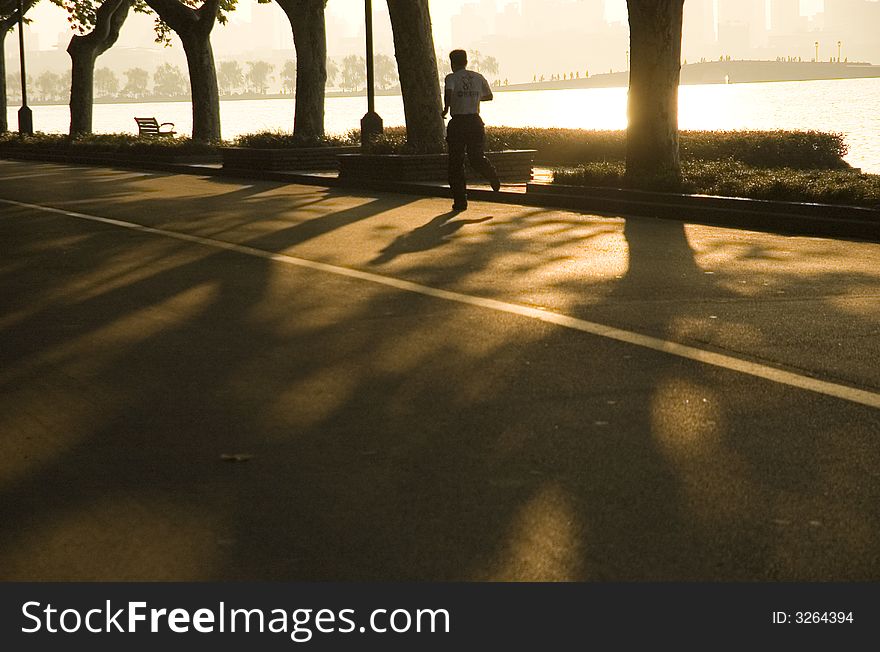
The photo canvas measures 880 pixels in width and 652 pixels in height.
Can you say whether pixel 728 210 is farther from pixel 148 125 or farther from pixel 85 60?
pixel 148 125

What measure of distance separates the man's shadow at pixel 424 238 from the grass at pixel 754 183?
2.25 m

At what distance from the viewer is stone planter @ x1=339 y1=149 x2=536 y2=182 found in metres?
22.8

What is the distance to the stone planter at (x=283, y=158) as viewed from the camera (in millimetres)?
27609

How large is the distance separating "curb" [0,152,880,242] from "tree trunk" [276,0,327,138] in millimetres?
7769

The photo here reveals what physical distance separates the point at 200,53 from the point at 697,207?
23.1 metres

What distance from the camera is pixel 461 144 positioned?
18547mm

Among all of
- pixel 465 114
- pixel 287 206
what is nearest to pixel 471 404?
pixel 465 114

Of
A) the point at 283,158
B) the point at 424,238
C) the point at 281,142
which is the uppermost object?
the point at 281,142

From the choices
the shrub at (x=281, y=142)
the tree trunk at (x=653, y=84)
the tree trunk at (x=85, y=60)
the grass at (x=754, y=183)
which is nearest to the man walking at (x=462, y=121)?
the grass at (x=754, y=183)

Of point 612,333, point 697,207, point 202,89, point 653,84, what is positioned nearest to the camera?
point 612,333

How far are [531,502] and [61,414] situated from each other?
2.67 meters

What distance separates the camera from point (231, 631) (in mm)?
4043

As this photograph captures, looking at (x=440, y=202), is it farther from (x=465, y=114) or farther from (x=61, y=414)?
(x=61, y=414)

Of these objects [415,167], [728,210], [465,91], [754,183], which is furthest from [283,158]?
[728,210]
